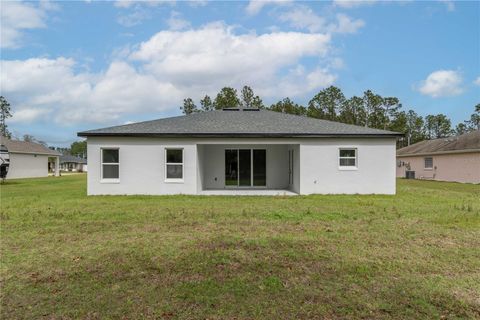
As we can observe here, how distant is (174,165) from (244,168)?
392cm

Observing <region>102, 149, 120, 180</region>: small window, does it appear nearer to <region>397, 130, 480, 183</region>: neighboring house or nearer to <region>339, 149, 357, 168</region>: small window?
<region>339, 149, 357, 168</region>: small window

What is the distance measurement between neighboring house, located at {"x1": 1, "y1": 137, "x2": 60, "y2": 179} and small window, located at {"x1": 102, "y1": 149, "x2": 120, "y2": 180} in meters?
22.8

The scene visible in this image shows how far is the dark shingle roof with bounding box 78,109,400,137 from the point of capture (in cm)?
1394

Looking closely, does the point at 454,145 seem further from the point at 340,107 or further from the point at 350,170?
the point at 340,107

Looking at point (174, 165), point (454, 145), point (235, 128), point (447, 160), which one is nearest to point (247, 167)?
point (235, 128)

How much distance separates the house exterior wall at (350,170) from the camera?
46.5 ft

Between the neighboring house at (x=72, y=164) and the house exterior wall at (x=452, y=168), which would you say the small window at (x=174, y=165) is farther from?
the neighboring house at (x=72, y=164)

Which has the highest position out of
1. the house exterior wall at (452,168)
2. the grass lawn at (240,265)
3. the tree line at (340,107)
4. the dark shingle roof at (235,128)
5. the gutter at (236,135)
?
the tree line at (340,107)

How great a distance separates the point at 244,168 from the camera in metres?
16.4

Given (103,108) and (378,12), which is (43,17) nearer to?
(378,12)

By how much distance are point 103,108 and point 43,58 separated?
59.9ft

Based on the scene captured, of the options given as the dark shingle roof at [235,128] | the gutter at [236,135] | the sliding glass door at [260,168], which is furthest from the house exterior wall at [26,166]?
the sliding glass door at [260,168]

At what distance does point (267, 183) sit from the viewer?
1650 cm

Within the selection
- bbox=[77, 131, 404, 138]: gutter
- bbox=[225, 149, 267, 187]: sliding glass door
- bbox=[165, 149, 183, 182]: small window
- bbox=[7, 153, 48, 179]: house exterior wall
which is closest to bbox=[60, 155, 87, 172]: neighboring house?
bbox=[7, 153, 48, 179]: house exterior wall
